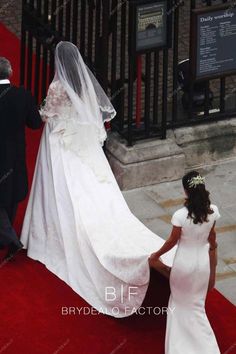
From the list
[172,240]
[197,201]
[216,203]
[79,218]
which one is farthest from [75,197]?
[216,203]

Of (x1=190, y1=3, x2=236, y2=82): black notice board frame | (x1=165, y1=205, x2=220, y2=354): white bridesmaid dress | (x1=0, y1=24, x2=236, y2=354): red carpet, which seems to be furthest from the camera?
(x1=190, y1=3, x2=236, y2=82): black notice board frame

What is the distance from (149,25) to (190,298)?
3.70 m

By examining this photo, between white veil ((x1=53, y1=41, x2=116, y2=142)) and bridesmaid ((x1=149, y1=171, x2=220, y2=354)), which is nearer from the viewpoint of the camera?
bridesmaid ((x1=149, y1=171, x2=220, y2=354))

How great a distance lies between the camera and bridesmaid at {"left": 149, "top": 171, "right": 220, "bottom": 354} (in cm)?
836

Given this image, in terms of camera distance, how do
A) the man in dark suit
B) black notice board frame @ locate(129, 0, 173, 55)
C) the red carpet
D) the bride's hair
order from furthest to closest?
black notice board frame @ locate(129, 0, 173, 55)
the bride's hair
the man in dark suit
the red carpet

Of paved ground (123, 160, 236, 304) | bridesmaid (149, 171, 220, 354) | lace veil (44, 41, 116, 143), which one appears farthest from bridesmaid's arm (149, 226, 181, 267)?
lace veil (44, 41, 116, 143)

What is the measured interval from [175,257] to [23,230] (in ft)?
7.72

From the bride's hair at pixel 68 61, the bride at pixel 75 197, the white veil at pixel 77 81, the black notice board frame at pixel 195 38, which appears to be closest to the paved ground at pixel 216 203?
the bride at pixel 75 197

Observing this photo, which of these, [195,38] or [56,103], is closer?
[56,103]

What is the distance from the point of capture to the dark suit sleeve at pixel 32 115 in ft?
32.8

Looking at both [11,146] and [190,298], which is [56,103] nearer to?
[11,146]

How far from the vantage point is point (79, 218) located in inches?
392

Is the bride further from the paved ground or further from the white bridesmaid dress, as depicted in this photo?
the white bridesmaid dress

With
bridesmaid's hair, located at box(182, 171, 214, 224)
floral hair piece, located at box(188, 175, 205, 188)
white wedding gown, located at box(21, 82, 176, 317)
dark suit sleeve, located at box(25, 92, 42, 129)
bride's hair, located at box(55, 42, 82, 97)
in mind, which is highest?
bride's hair, located at box(55, 42, 82, 97)
